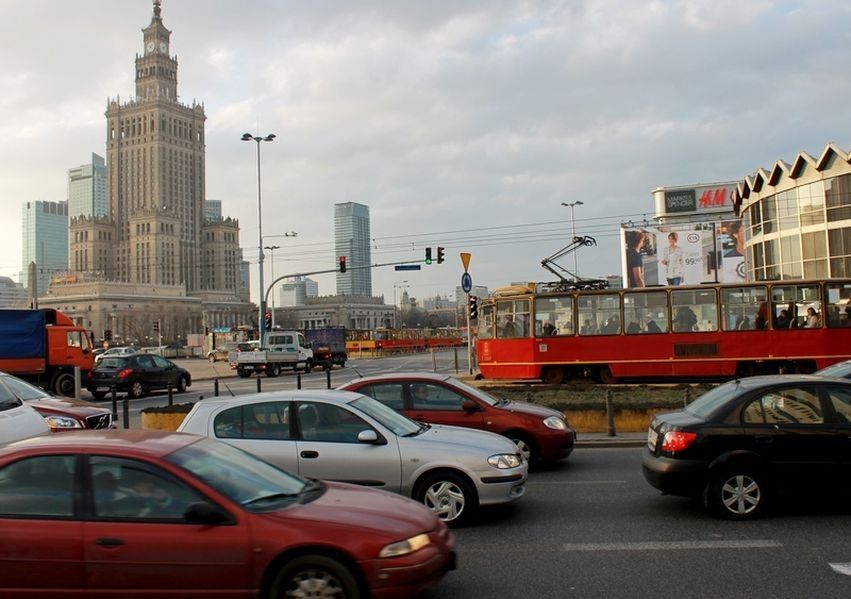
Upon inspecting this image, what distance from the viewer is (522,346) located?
23000 mm

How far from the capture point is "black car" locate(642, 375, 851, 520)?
746cm

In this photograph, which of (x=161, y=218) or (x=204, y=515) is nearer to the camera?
(x=204, y=515)

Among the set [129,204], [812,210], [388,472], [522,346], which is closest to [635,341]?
[522,346]

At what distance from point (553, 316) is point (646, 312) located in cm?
276

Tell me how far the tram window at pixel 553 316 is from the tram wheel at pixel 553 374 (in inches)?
42.4

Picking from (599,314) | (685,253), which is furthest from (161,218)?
(599,314)

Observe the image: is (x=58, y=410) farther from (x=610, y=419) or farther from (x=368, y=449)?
(x=610, y=419)

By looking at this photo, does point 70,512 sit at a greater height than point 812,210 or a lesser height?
lesser

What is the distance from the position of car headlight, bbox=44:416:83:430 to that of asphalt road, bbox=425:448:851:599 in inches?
281

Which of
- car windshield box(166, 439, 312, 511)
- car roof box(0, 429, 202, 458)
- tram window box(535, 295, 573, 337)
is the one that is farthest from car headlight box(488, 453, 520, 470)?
tram window box(535, 295, 573, 337)

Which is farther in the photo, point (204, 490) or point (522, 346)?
point (522, 346)

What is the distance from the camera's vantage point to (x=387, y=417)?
8062mm

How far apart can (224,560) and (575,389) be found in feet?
48.1

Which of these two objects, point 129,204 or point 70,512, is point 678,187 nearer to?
point 70,512
